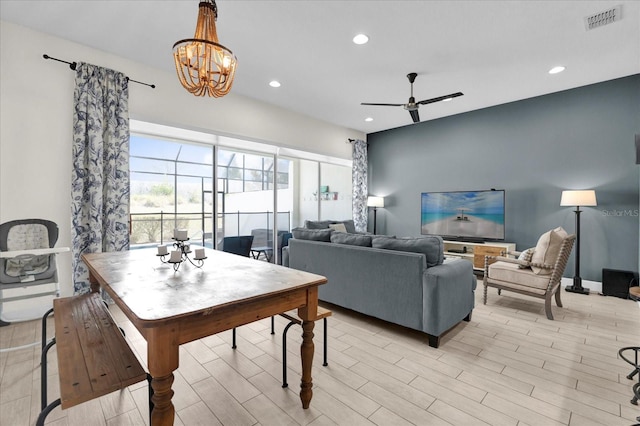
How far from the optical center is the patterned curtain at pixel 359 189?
672cm

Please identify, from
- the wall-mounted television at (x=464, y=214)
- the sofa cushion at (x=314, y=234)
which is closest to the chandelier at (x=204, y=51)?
the sofa cushion at (x=314, y=234)

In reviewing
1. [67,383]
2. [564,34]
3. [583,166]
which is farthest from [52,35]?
[583,166]

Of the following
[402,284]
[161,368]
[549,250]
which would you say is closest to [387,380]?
[402,284]

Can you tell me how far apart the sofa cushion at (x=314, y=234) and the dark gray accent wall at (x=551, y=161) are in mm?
3382

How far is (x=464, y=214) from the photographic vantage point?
5.31 m

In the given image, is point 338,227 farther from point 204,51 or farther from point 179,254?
point 204,51

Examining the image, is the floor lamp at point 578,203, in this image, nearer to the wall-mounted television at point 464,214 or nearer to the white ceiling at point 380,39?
the wall-mounted television at point 464,214

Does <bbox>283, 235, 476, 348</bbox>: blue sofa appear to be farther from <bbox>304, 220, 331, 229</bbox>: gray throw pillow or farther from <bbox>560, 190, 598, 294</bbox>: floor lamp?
<bbox>560, 190, 598, 294</bbox>: floor lamp

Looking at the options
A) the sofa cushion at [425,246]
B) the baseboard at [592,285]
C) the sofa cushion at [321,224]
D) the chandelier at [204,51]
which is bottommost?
the baseboard at [592,285]

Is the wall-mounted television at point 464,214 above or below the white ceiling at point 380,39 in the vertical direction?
below

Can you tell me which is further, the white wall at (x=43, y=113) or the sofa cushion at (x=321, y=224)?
the sofa cushion at (x=321, y=224)

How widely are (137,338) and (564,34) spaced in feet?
16.6

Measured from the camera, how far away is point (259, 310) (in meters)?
1.42

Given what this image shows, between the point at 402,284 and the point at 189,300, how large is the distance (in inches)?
74.6
